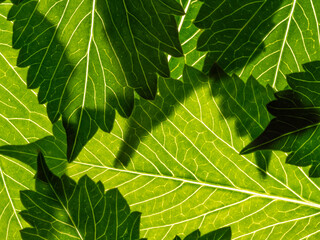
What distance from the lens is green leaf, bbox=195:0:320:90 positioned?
0.57 m

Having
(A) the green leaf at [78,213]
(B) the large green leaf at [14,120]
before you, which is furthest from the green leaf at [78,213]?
(B) the large green leaf at [14,120]

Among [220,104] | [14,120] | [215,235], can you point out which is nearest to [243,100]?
[220,104]

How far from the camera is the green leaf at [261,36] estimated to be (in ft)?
1.88

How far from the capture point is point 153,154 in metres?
0.59

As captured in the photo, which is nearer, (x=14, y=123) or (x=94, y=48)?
(x=94, y=48)

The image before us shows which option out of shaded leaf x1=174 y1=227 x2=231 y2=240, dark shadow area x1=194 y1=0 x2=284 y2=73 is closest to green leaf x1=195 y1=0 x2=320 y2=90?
dark shadow area x1=194 y1=0 x2=284 y2=73

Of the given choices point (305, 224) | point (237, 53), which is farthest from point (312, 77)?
point (305, 224)

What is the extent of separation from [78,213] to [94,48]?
0.19 meters

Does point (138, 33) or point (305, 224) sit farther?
point (305, 224)

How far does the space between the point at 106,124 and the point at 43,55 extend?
103 mm

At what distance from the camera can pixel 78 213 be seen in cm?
54

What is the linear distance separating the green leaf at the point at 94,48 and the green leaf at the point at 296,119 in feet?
0.42

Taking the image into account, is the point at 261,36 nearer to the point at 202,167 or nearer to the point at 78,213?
the point at 202,167

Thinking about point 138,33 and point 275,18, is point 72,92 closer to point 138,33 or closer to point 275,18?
point 138,33
